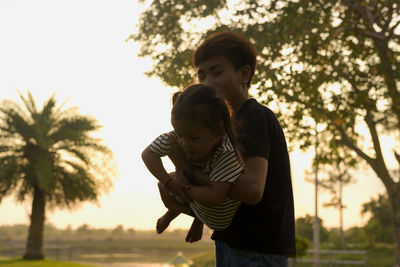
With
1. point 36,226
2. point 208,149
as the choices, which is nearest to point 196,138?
point 208,149

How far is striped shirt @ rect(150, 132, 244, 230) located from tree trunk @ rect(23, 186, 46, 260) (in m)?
24.7

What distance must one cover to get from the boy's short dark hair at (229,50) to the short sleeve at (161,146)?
16.2 inches

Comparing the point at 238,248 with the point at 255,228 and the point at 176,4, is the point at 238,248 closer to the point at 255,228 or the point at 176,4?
the point at 255,228

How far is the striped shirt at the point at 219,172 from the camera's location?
2.07 meters

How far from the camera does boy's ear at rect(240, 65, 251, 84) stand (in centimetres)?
242

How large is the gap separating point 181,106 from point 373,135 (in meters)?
13.8

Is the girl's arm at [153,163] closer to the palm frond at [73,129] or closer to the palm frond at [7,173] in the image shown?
the palm frond at [7,173]

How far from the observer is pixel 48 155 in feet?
79.7

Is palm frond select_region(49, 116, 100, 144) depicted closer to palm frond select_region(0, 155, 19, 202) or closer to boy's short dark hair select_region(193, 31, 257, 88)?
palm frond select_region(0, 155, 19, 202)

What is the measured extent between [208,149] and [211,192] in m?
0.18

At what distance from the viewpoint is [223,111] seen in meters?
2.10

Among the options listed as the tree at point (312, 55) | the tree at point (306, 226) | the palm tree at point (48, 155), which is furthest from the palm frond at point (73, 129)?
the tree at point (306, 226)

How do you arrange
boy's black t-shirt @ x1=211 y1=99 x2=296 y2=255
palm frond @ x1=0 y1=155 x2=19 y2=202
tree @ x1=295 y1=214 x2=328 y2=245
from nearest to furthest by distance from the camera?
1. boy's black t-shirt @ x1=211 y1=99 x2=296 y2=255
2. palm frond @ x1=0 y1=155 x2=19 y2=202
3. tree @ x1=295 y1=214 x2=328 y2=245

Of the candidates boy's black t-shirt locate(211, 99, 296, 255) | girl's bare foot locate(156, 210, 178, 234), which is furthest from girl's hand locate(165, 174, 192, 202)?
girl's bare foot locate(156, 210, 178, 234)
